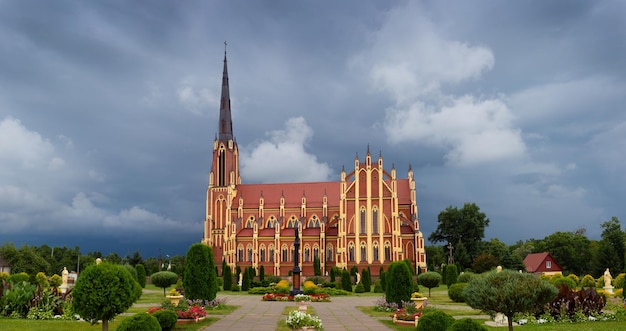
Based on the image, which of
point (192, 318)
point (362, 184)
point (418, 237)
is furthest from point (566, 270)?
point (192, 318)

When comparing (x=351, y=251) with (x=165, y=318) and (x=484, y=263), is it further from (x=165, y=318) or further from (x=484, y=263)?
(x=165, y=318)

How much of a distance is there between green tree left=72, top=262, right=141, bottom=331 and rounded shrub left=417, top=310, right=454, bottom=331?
8670 mm

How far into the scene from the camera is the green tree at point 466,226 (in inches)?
3157

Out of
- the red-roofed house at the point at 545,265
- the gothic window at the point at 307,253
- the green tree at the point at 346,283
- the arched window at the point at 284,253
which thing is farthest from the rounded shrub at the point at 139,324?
the red-roofed house at the point at 545,265

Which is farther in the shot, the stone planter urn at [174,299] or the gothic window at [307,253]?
the gothic window at [307,253]

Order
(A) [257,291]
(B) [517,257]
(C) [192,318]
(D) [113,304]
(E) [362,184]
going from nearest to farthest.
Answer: (D) [113,304] < (C) [192,318] < (A) [257,291] < (B) [517,257] < (E) [362,184]

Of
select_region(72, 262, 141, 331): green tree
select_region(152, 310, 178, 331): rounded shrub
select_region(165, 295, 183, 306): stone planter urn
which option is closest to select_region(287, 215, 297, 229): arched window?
select_region(165, 295, 183, 306): stone planter urn

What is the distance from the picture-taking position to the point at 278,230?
77.4 metres

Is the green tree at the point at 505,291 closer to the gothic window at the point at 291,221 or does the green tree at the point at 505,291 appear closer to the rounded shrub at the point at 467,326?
the rounded shrub at the point at 467,326

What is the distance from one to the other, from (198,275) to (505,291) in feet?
53.2

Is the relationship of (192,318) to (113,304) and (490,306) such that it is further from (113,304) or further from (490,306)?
(490,306)

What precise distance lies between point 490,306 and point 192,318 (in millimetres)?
12011

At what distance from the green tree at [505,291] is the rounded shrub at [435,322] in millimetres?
884

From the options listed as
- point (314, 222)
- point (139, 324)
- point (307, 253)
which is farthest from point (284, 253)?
point (139, 324)
